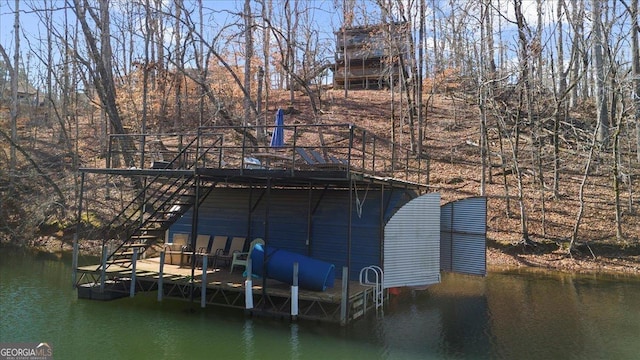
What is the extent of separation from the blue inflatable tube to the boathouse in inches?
1.1

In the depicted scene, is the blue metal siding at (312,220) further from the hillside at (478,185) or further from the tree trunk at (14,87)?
the tree trunk at (14,87)

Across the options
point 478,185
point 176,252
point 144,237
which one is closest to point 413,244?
point 176,252

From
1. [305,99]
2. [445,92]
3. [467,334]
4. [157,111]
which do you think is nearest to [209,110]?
[157,111]

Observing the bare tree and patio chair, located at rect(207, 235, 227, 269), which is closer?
patio chair, located at rect(207, 235, 227, 269)

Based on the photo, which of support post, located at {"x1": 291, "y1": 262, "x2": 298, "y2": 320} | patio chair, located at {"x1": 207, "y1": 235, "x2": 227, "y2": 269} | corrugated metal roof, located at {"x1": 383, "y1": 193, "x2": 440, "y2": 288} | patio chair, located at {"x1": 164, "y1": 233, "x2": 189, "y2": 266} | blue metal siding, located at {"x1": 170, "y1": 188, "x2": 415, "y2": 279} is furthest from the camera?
patio chair, located at {"x1": 207, "y1": 235, "x2": 227, "y2": 269}

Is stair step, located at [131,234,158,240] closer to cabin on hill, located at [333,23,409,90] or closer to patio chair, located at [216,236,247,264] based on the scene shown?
patio chair, located at [216,236,247,264]

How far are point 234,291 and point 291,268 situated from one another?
1650 millimetres

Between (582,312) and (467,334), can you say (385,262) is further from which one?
(582,312)

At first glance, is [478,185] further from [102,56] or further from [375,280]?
[102,56]

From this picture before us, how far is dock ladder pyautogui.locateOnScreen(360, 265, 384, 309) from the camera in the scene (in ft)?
39.2

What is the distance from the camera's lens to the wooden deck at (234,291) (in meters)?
10.5

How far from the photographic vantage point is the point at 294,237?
47.2 feet

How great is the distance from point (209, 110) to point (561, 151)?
84.9 feet

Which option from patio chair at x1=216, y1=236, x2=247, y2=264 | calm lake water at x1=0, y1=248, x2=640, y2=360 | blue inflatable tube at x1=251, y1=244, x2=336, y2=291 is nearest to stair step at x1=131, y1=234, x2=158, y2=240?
calm lake water at x1=0, y1=248, x2=640, y2=360
